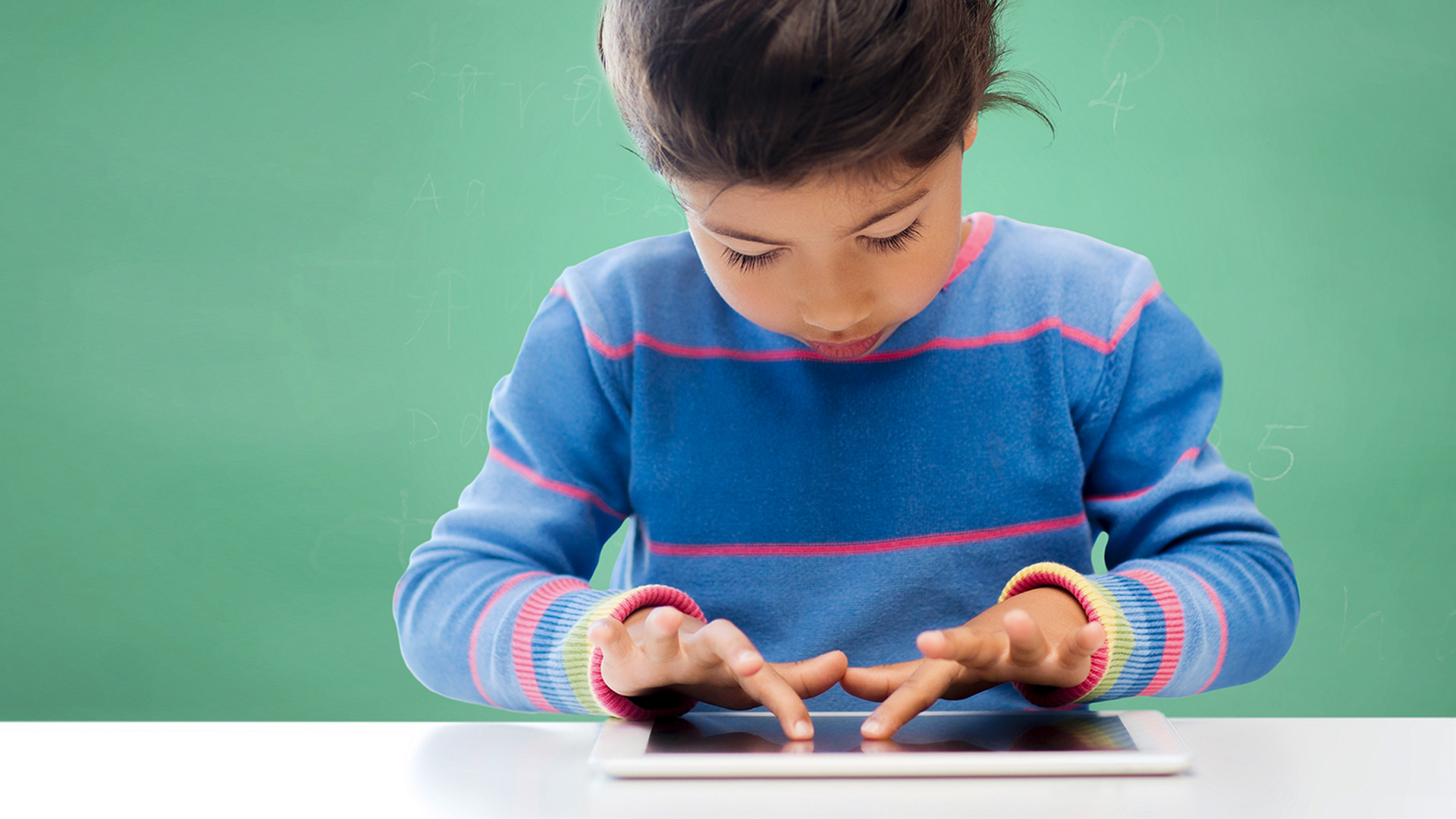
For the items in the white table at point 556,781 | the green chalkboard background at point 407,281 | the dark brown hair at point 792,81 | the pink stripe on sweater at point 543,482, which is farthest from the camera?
the green chalkboard background at point 407,281

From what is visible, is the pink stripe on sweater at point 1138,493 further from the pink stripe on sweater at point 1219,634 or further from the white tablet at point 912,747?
the white tablet at point 912,747

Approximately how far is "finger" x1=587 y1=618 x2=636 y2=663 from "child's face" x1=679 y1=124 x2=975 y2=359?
7.0 inches

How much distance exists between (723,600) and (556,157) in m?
0.81

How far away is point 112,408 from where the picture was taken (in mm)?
1297

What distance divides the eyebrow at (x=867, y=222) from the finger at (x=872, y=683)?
20 centimetres

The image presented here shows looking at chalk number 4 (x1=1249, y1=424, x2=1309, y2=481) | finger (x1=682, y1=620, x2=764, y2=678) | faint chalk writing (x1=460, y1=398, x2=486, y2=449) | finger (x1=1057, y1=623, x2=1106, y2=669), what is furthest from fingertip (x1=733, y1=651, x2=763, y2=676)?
chalk number 4 (x1=1249, y1=424, x2=1309, y2=481)

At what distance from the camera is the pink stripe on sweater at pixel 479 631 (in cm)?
54

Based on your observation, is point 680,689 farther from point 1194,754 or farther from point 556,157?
point 556,157

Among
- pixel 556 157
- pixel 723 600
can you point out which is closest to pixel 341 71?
pixel 556 157

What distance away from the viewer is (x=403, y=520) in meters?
1.32

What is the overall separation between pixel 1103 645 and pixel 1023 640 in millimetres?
68

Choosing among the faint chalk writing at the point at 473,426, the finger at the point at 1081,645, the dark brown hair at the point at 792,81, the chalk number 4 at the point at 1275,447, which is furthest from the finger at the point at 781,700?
the chalk number 4 at the point at 1275,447

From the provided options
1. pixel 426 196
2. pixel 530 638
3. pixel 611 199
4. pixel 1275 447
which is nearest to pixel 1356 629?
pixel 1275 447

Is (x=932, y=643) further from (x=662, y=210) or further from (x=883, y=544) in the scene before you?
(x=662, y=210)
